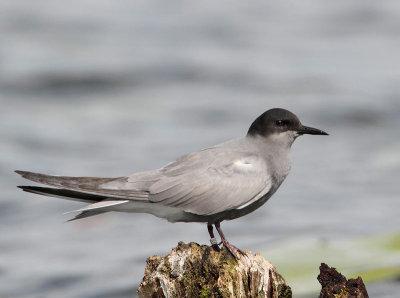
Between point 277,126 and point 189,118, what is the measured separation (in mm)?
10889

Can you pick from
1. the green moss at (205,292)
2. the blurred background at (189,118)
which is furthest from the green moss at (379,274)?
the green moss at (205,292)

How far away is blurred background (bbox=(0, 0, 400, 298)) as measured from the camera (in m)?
12.7

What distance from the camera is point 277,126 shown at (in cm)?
851

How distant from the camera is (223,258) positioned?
691 centimetres

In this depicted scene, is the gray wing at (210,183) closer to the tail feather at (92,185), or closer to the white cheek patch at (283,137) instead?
the tail feather at (92,185)

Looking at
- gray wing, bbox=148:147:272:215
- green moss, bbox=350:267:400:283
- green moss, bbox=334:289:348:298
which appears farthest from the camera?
green moss, bbox=350:267:400:283

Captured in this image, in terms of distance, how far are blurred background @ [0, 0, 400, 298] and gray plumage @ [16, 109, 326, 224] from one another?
211 cm

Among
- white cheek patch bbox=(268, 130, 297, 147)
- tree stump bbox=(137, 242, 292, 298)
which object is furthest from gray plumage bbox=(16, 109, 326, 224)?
tree stump bbox=(137, 242, 292, 298)

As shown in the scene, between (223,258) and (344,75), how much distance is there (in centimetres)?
1521

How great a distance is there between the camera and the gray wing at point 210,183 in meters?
7.77

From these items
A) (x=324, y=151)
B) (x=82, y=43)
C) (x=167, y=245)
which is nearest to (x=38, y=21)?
(x=82, y=43)

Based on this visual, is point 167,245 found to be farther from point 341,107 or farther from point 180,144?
point 341,107

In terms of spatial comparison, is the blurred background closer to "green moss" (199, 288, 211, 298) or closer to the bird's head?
the bird's head

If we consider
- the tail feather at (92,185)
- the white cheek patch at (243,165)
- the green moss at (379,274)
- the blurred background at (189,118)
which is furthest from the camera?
the blurred background at (189,118)
